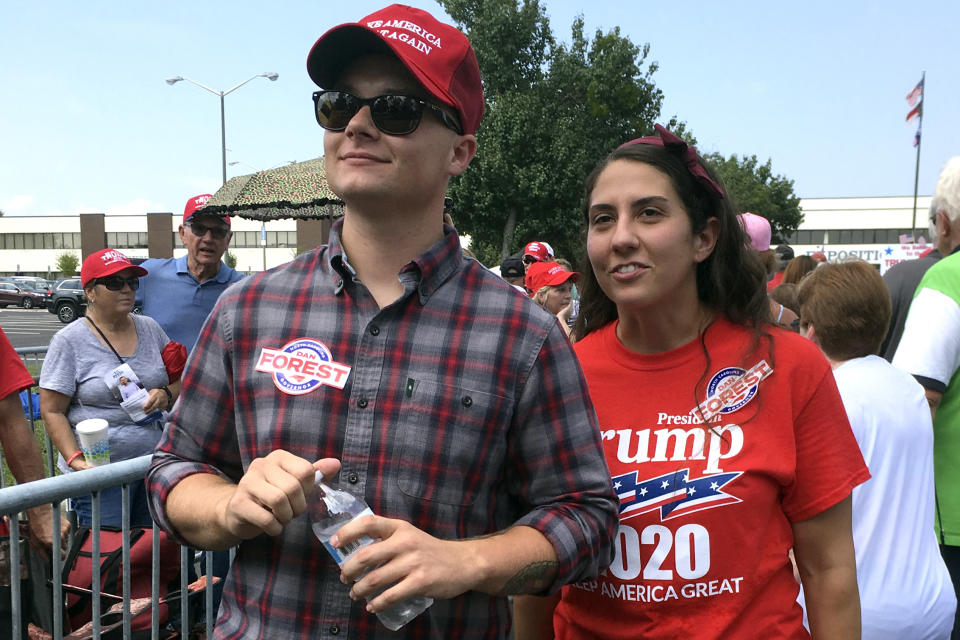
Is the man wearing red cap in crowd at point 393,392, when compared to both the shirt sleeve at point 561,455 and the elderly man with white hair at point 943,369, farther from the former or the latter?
the elderly man with white hair at point 943,369

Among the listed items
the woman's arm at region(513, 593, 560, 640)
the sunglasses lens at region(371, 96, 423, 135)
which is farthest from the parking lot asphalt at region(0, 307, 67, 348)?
the sunglasses lens at region(371, 96, 423, 135)

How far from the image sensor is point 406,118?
4.76 feet

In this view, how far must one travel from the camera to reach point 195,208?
6.25 meters

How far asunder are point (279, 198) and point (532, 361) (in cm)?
821

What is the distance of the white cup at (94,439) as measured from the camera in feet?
12.7

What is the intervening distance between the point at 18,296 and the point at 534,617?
48.8 m

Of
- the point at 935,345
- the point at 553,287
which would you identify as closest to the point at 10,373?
the point at 935,345

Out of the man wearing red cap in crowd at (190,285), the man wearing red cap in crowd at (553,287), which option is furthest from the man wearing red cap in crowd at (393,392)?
the man wearing red cap in crowd at (553,287)

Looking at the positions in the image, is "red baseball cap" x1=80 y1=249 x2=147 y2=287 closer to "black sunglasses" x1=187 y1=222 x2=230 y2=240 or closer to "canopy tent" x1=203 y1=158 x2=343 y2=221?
"black sunglasses" x1=187 y1=222 x2=230 y2=240

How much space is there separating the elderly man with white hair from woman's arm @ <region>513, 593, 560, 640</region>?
1.57 metres

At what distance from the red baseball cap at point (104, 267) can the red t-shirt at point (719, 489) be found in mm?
4059

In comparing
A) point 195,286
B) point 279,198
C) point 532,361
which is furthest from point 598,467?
point 279,198

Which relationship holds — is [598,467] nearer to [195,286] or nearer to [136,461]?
[136,461]

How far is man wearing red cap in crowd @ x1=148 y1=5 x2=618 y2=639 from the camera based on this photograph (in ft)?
4.53
